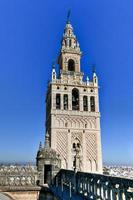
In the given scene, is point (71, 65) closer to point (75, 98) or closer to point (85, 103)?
point (75, 98)

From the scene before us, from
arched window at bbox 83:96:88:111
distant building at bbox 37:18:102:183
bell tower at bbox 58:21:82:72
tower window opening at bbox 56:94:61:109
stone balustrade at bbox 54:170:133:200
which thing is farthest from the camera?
bell tower at bbox 58:21:82:72

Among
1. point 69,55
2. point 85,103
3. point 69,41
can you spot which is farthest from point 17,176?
point 69,41

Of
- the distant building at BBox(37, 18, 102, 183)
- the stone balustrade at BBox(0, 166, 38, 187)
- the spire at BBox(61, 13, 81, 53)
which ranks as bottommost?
the stone balustrade at BBox(0, 166, 38, 187)

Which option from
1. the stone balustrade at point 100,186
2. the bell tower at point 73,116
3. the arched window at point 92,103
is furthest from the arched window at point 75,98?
the stone balustrade at point 100,186

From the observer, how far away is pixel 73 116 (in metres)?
33.5

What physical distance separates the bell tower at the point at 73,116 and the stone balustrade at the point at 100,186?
710 inches

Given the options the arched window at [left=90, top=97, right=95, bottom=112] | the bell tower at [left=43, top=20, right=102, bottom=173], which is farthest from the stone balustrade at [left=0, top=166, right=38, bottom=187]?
the arched window at [left=90, top=97, right=95, bottom=112]

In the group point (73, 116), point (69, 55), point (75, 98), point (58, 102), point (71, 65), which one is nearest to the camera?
point (73, 116)

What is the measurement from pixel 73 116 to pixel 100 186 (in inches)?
965

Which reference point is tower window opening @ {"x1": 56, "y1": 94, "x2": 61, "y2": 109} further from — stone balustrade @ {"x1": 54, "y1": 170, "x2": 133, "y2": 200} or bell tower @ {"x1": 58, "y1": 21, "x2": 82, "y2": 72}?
stone balustrade @ {"x1": 54, "y1": 170, "x2": 133, "y2": 200}

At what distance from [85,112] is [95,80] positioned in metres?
5.02

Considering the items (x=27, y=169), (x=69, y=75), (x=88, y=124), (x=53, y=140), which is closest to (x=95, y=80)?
(x=69, y=75)

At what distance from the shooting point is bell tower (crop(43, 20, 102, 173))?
31953 millimetres

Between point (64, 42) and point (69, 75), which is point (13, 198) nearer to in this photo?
point (69, 75)
